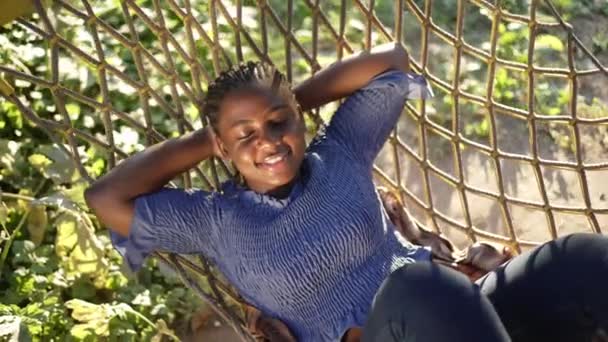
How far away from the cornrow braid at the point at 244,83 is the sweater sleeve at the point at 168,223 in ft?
0.38

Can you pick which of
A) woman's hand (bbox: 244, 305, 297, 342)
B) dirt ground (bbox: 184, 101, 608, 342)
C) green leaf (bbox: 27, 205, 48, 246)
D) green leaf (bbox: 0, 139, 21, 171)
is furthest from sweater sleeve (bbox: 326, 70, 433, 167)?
green leaf (bbox: 0, 139, 21, 171)

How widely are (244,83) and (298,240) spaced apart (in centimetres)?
22

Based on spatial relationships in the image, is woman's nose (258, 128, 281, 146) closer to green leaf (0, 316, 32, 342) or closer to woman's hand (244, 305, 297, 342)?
woman's hand (244, 305, 297, 342)

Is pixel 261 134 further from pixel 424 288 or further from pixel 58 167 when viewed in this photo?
pixel 58 167

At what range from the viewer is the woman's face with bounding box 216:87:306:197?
5.43 ft

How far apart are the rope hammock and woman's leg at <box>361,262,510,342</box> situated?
36 cm

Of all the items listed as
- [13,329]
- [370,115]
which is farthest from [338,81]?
[13,329]

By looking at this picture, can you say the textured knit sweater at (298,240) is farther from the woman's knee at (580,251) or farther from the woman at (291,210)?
the woman's knee at (580,251)

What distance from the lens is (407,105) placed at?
2.11 metres

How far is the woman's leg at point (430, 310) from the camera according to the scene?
1501 mm

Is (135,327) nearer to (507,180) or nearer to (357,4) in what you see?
(357,4)

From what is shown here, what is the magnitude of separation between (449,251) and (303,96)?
330 millimetres

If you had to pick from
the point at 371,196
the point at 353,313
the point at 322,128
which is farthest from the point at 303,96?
the point at 353,313

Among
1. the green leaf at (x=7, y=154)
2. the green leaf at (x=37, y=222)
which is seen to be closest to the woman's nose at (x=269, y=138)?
the green leaf at (x=37, y=222)
